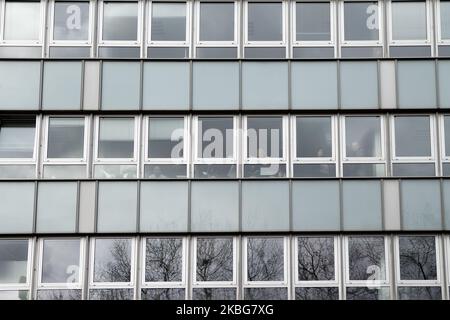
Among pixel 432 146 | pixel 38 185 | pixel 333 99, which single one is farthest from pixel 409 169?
pixel 38 185

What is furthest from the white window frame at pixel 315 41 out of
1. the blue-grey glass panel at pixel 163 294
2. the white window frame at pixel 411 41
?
the blue-grey glass panel at pixel 163 294

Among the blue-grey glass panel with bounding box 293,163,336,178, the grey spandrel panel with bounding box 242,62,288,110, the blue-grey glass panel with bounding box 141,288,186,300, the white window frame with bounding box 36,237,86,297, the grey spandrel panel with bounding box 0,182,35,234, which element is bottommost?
the blue-grey glass panel with bounding box 141,288,186,300

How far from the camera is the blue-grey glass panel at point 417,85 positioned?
20.5 metres

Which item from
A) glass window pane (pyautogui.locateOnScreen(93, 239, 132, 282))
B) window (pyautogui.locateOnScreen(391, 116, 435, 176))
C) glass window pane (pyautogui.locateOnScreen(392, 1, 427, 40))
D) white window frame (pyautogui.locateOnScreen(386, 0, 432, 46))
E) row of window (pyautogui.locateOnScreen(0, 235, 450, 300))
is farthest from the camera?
glass window pane (pyautogui.locateOnScreen(392, 1, 427, 40))

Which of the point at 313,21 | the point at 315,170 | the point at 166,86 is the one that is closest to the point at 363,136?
the point at 315,170

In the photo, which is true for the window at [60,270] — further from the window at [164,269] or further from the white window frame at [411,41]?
the white window frame at [411,41]

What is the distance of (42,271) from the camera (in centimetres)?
1994

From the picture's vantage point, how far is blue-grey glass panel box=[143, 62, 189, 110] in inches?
809

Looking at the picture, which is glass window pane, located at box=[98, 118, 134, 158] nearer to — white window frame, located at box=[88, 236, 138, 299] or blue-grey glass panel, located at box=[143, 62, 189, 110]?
blue-grey glass panel, located at box=[143, 62, 189, 110]

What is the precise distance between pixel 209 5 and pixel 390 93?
14.9ft

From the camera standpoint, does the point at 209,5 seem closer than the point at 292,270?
No

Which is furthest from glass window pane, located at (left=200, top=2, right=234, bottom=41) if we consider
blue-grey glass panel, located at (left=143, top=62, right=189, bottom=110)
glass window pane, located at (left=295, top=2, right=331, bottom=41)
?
glass window pane, located at (left=295, top=2, right=331, bottom=41)
